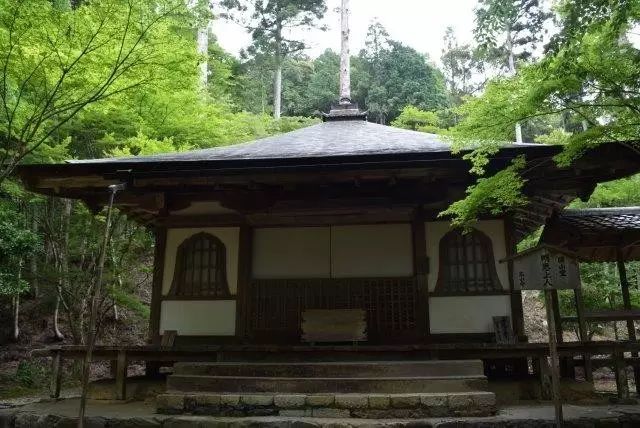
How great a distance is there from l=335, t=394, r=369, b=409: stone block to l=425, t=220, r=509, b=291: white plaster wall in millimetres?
2741

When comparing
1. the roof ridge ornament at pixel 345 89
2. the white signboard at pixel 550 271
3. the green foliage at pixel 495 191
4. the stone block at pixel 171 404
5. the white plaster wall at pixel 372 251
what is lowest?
the stone block at pixel 171 404

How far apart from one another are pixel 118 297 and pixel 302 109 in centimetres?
2166

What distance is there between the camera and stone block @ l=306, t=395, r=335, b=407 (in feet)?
20.6

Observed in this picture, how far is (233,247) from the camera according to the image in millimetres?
9047

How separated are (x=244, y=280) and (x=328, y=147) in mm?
2770

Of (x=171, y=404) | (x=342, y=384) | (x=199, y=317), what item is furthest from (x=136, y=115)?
(x=342, y=384)

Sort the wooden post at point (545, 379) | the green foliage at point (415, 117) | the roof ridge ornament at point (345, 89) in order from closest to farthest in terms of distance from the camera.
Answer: the wooden post at point (545, 379) → the roof ridge ornament at point (345, 89) → the green foliage at point (415, 117)

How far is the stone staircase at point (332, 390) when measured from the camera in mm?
6211

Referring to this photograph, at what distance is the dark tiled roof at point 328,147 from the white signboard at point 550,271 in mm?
1808

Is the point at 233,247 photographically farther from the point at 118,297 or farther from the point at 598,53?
the point at 598,53

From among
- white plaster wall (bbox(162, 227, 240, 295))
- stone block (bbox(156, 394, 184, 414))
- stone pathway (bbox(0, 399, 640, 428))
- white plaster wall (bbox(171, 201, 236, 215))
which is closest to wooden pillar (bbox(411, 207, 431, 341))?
stone pathway (bbox(0, 399, 640, 428))

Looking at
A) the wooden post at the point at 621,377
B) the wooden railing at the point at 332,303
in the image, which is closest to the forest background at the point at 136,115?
the wooden railing at the point at 332,303

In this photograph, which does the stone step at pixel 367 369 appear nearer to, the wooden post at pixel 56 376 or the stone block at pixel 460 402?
the stone block at pixel 460 402

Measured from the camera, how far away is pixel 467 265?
8469 mm
